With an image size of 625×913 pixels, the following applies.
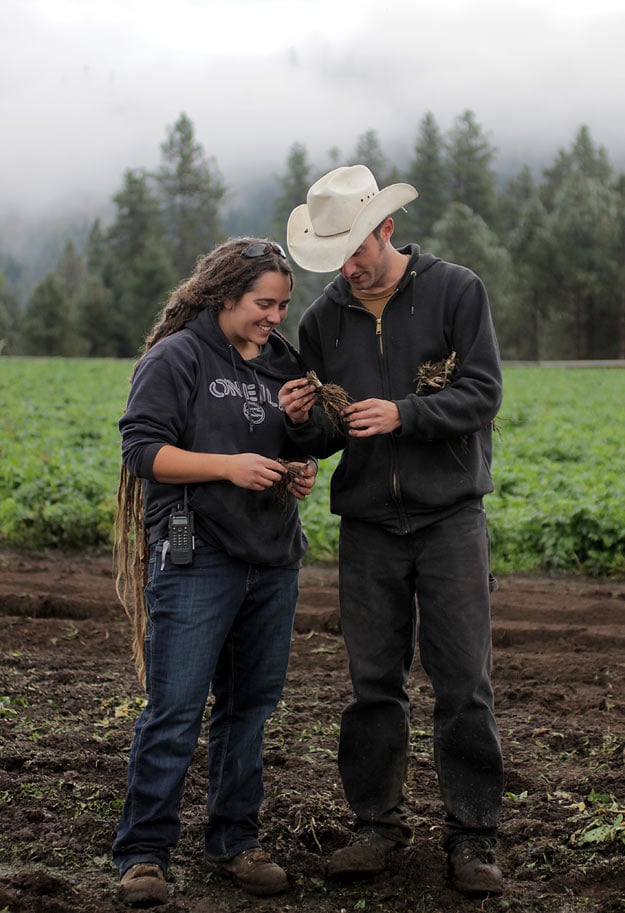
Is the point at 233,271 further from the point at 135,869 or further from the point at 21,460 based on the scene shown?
the point at 21,460

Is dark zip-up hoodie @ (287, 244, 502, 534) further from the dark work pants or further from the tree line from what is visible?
the tree line

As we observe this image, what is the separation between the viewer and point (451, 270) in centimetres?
392

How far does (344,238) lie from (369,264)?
128 mm

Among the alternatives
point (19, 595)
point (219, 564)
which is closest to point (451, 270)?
point (219, 564)

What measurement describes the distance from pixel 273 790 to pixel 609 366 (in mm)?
42899

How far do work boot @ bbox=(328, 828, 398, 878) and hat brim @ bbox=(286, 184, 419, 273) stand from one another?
2016mm

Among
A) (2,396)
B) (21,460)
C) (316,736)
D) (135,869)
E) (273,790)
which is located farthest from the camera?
(2,396)

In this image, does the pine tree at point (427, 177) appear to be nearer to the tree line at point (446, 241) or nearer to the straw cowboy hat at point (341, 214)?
the tree line at point (446, 241)

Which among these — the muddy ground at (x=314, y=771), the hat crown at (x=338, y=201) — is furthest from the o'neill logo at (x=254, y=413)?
the muddy ground at (x=314, y=771)

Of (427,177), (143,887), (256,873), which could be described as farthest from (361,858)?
(427,177)

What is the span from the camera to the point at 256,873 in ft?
12.5

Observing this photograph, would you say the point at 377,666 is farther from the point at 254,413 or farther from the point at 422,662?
the point at 254,413

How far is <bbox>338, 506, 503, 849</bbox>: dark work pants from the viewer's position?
387 cm

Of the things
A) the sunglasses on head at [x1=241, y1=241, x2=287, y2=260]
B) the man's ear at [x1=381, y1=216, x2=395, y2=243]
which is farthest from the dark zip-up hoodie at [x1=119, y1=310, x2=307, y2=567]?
the man's ear at [x1=381, y1=216, x2=395, y2=243]
